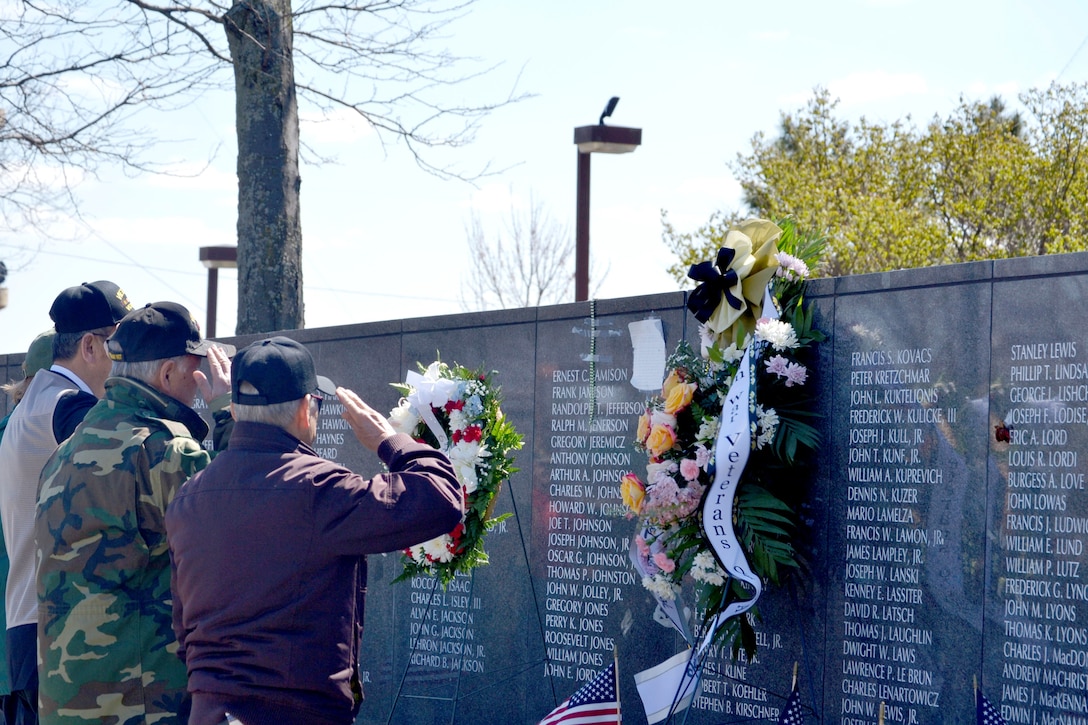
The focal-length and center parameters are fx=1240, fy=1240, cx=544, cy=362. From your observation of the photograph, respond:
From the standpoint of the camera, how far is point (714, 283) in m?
5.46

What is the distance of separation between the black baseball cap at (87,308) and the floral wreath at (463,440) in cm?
164

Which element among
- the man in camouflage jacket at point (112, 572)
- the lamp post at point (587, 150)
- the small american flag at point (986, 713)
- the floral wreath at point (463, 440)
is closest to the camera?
the man in camouflage jacket at point (112, 572)

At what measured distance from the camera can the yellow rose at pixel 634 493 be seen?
560 centimetres

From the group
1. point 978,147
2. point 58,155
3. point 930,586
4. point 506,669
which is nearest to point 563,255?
point 978,147

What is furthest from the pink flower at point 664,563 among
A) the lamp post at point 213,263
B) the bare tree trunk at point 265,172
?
the lamp post at point 213,263

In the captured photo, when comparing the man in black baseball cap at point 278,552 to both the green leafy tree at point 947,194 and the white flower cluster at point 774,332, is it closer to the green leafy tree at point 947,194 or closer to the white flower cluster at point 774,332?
the white flower cluster at point 774,332

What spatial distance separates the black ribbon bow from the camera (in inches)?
Answer: 213

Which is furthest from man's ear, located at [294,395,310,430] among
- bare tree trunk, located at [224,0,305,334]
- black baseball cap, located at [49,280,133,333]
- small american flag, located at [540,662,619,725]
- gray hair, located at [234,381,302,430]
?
bare tree trunk, located at [224,0,305,334]

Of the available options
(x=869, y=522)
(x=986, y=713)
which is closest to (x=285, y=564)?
(x=986, y=713)

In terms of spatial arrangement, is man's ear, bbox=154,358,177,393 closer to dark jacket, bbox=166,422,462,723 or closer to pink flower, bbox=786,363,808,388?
dark jacket, bbox=166,422,462,723

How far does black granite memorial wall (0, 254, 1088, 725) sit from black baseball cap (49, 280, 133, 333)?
8.60ft

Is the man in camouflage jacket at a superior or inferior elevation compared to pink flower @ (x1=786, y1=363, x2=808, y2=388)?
inferior

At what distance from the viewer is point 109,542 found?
13.1ft

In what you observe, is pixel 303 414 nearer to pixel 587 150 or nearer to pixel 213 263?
pixel 587 150
